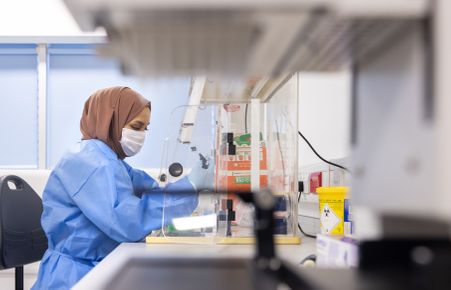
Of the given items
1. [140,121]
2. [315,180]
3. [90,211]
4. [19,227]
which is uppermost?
[140,121]

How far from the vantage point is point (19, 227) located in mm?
1975

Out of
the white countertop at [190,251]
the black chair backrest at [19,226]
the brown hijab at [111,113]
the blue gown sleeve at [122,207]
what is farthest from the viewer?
the brown hijab at [111,113]

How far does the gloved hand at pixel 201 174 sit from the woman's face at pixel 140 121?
471mm

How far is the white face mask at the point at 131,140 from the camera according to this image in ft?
6.94

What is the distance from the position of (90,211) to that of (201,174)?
455 mm

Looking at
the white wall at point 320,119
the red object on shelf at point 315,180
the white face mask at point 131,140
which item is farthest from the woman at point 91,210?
the white wall at point 320,119

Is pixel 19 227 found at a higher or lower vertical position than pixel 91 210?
lower

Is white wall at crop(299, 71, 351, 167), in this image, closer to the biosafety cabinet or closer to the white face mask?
the biosafety cabinet

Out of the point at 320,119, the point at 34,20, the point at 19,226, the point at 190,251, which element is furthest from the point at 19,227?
the point at 34,20

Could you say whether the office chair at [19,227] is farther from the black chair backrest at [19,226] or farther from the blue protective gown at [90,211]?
the blue protective gown at [90,211]

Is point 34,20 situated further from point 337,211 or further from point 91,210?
point 337,211

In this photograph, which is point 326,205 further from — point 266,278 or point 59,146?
point 59,146

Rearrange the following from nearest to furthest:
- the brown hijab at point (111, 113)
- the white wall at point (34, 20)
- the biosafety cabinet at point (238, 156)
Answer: the biosafety cabinet at point (238, 156)
the brown hijab at point (111, 113)
the white wall at point (34, 20)

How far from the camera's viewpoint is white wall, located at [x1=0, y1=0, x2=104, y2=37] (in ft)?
9.64
